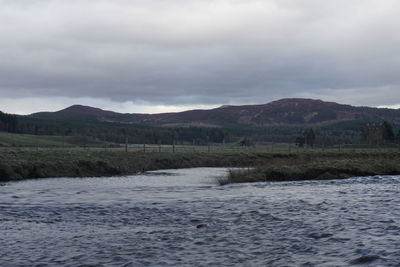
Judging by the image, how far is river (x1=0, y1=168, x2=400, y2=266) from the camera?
38.4ft

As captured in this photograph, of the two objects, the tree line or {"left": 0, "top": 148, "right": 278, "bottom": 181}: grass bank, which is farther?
the tree line

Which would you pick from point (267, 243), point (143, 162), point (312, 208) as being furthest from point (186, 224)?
point (143, 162)

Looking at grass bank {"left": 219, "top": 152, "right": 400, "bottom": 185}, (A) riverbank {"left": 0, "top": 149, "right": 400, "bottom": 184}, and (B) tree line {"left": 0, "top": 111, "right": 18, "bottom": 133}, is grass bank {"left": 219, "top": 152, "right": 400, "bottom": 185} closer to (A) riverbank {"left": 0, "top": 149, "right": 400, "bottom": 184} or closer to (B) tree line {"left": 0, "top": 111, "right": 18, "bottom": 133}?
(A) riverbank {"left": 0, "top": 149, "right": 400, "bottom": 184}

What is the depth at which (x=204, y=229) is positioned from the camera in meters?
15.5

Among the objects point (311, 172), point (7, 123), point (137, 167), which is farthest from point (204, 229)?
point (7, 123)

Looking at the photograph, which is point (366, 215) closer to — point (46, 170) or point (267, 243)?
point (267, 243)

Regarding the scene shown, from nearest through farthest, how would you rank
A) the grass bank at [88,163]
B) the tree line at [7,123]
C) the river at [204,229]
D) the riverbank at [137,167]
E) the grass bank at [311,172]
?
the river at [204,229] → the grass bank at [311,172] → the riverbank at [137,167] → the grass bank at [88,163] → the tree line at [7,123]

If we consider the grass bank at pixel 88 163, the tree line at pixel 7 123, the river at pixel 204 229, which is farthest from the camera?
the tree line at pixel 7 123

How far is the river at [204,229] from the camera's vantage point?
11719 millimetres

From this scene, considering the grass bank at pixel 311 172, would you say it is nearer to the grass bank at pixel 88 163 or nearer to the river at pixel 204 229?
the river at pixel 204 229

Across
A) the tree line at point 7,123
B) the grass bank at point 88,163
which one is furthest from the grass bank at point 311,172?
the tree line at point 7,123

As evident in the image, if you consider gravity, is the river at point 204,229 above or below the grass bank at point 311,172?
below

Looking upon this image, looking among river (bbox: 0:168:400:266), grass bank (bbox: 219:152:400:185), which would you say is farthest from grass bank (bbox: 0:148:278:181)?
grass bank (bbox: 219:152:400:185)

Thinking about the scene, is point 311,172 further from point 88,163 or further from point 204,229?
point 204,229
